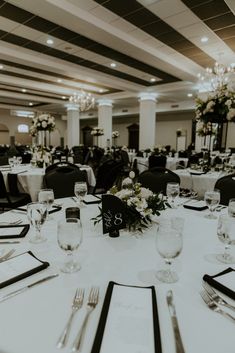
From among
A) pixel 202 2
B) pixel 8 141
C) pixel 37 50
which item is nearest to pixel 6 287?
pixel 202 2

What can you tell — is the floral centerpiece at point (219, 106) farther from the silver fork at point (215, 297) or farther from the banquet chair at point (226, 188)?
the silver fork at point (215, 297)

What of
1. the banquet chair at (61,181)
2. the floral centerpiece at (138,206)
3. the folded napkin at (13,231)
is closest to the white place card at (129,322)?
the floral centerpiece at (138,206)

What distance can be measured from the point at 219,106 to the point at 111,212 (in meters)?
3.59

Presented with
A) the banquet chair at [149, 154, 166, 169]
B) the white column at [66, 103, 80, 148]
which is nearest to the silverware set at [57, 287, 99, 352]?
the banquet chair at [149, 154, 166, 169]

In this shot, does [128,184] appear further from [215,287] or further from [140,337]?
[140,337]

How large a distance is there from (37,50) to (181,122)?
11.9 meters

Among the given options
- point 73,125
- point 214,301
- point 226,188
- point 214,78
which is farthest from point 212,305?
point 73,125

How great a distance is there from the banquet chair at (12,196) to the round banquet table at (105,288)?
217 centimetres

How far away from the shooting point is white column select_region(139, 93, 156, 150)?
12.6 meters

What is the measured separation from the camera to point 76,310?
32.2 inches

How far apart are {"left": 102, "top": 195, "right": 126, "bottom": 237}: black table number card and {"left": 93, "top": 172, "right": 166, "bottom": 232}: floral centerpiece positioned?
0.12ft

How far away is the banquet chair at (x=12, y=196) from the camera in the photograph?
346 centimetres

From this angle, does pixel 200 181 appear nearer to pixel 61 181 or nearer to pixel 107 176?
pixel 107 176

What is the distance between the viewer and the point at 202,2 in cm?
446
